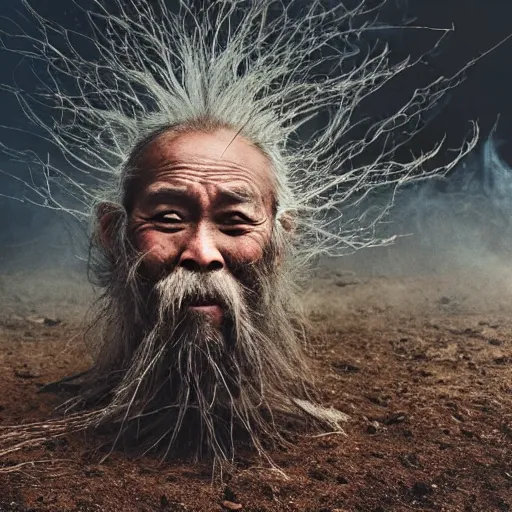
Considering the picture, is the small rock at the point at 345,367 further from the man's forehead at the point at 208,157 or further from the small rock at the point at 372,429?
the man's forehead at the point at 208,157

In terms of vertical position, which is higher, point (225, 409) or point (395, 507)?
point (225, 409)

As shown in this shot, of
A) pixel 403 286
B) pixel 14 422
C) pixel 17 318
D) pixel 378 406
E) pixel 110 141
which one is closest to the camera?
pixel 14 422

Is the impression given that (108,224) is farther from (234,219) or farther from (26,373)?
(26,373)

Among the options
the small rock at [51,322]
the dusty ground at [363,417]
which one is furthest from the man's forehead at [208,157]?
the small rock at [51,322]

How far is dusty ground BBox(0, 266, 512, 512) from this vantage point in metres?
1.12

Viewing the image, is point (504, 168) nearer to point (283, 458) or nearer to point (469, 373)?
point (469, 373)

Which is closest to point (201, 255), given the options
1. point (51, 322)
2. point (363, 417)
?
point (363, 417)

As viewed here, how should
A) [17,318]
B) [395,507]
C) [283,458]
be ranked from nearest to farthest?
1. [395,507]
2. [283,458]
3. [17,318]

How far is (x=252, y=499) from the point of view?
1.13m

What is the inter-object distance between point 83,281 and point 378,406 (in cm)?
146

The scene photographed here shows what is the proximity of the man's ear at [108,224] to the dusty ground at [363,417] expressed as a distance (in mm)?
454

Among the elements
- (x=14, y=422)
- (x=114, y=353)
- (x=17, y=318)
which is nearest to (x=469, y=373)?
(x=114, y=353)

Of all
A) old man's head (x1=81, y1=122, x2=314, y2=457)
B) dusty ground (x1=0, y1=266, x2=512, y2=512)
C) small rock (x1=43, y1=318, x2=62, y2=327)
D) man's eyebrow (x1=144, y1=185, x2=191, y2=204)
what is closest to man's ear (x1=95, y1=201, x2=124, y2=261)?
old man's head (x1=81, y1=122, x2=314, y2=457)

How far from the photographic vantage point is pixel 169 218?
1.38 metres
